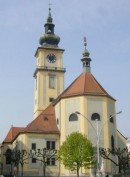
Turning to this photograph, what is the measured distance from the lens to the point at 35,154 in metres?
51.3

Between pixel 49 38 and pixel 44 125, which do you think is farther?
pixel 49 38

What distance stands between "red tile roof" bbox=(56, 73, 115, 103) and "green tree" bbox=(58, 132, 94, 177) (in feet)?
29.7

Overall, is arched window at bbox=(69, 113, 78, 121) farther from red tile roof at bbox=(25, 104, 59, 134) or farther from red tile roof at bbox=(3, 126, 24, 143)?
red tile roof at bbox=(3, 126, 24, 143)

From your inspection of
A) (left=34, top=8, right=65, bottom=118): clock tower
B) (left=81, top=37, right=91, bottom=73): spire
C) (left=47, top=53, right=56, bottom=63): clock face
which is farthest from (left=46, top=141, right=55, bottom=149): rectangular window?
(left=47, top=53, right=56, bottom=63): clock face

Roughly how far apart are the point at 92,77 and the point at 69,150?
16400 millimetres

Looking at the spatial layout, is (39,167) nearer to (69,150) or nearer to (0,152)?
Result: (69,150)

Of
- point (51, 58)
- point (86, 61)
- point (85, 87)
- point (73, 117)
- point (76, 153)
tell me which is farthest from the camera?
point (51, 58)

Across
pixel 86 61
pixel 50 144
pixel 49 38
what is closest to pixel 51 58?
pixel 49 38

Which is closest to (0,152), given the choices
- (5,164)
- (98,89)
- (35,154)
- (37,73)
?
(5,164)

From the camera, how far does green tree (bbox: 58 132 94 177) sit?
45.3 metres

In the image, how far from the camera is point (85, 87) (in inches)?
2174

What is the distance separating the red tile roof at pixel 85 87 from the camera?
54.3 metres

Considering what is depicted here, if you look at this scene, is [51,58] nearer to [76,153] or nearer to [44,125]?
[44,125]

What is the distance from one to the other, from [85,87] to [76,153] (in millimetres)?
12989
